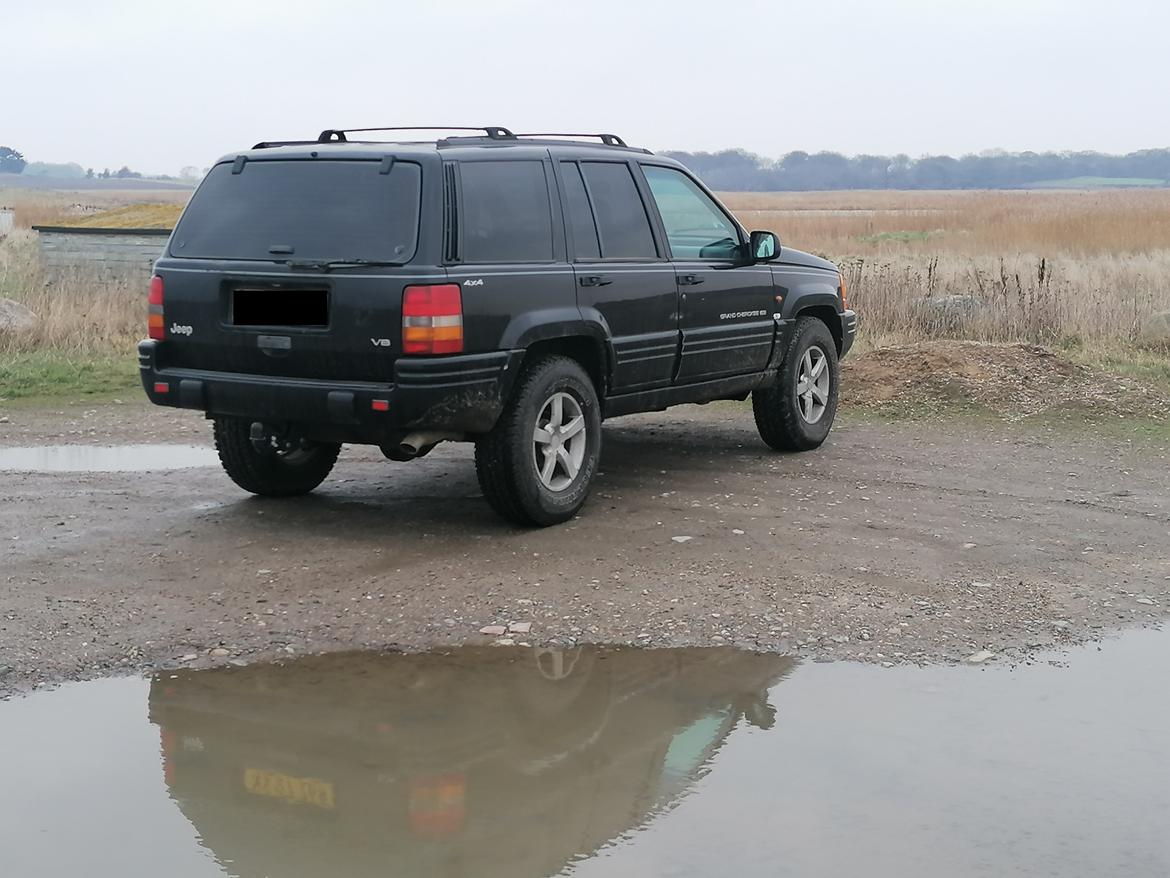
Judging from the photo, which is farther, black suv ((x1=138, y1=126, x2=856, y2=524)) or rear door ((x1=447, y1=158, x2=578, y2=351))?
rear door ((x1=447, y1=158, x2=578, y2=351))

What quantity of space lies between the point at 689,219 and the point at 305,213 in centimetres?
258

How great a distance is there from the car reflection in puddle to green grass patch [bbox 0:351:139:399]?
769cm

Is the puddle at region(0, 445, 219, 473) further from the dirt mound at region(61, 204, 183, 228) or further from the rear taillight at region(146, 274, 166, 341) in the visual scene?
the dirt mound at region(61, 204, 183, 228)

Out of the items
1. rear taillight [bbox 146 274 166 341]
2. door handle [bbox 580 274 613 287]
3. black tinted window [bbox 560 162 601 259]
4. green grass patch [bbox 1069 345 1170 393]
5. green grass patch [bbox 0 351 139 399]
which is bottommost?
green grass patch [bbox 1069 345 1170 393]

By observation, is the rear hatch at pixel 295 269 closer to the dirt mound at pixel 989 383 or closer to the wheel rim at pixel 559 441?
the wheel rim at pixel 559 441

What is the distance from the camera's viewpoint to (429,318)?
6.69 m

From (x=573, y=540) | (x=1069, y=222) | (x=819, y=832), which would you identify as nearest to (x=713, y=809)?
(x=819, y=832)

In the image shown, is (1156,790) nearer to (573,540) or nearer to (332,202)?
(573,540)

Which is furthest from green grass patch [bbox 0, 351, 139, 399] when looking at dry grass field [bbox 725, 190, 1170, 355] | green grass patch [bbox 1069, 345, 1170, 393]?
green grass patch [bbox 1069, 345, 1170, 393]

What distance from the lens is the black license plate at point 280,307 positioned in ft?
22.6

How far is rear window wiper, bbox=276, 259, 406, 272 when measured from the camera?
678cm

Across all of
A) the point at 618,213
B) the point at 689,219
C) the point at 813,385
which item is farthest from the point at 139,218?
the point at 618,213

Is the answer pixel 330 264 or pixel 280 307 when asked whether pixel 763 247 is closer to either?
pixel 330 264

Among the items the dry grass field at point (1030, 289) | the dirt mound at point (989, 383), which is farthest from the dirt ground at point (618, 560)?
the dry grass field at point (1030, 289)
